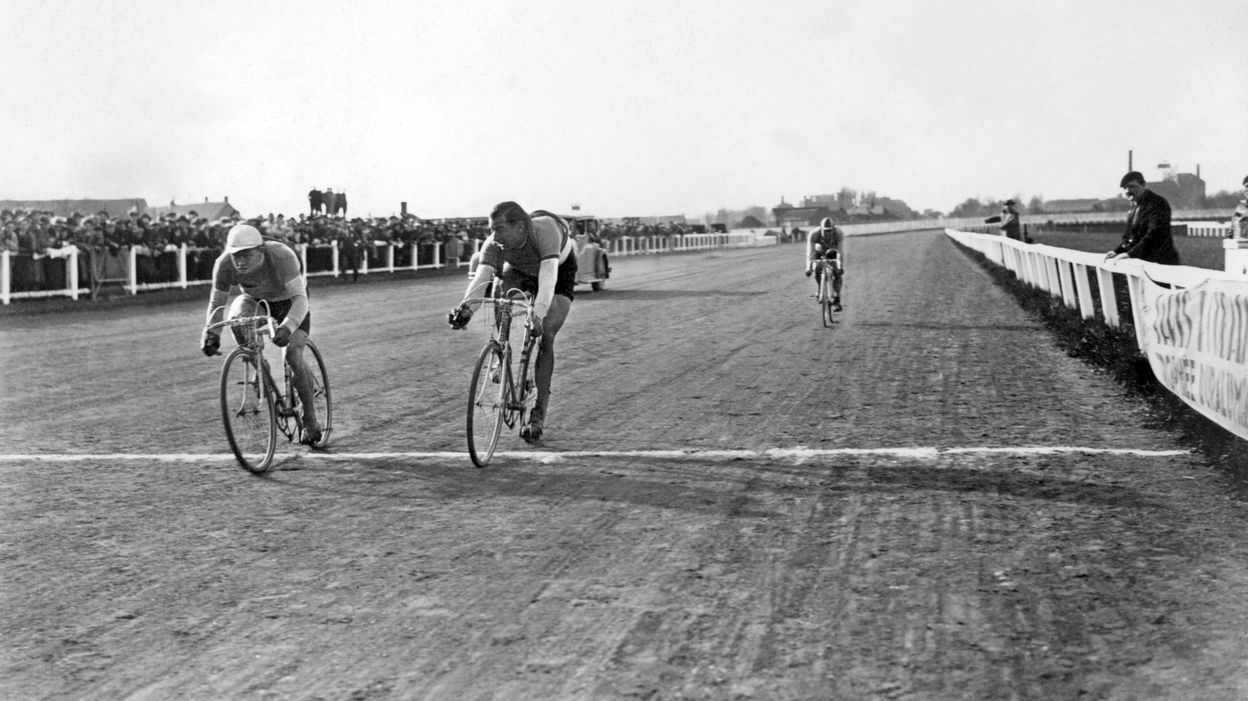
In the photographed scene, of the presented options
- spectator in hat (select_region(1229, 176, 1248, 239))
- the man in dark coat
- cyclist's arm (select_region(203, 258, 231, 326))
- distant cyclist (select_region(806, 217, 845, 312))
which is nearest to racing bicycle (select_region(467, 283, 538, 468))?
cyclist's arm (select_region(203, 258, 231, 326))

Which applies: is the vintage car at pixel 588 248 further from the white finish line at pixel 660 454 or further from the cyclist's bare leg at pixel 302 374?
the white finish line at pixel 660 454

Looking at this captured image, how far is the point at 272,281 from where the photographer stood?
321 inches

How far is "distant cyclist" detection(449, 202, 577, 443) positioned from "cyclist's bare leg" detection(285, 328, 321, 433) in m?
1.01

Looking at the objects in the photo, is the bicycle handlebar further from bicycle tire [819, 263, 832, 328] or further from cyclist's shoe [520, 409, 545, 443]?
bicycle tire [819, 263, 832, 328]

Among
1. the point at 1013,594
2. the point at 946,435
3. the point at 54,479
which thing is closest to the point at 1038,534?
the point at 1013,594

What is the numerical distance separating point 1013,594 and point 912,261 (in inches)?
1614

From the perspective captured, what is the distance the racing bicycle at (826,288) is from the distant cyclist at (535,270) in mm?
9352

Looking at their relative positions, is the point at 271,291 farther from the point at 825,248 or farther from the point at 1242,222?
the point at 1242,222

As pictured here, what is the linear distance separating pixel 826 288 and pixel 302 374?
10.7 m

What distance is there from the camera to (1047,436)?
872 centimetres

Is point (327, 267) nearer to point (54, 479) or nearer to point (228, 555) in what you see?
point (54, 479)

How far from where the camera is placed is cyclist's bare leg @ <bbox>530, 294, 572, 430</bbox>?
28.3ft

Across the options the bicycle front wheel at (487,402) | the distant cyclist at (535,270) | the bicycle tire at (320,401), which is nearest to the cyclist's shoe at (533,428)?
the distant cyclist at (535,270)

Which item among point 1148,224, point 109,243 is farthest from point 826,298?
point 109,243
